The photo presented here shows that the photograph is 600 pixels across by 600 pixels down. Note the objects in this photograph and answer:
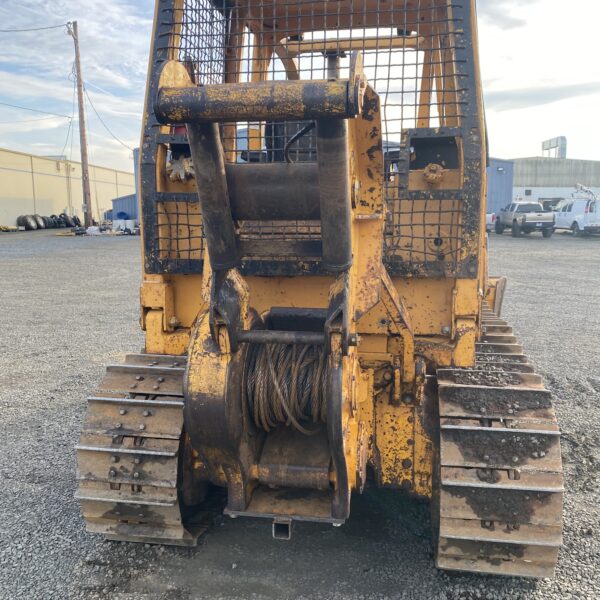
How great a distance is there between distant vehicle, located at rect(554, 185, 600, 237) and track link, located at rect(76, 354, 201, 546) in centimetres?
2863

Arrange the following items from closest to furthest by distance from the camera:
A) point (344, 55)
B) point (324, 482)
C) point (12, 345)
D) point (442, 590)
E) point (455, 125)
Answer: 1. point (324, 482)
2. point (442, 590)
3. point (455, 125)
4. point (344, 55)
5. point (12, 345)

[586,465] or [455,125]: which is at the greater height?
[455,125]

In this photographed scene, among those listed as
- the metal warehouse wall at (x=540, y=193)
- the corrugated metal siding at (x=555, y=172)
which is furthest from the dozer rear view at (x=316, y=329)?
the corrugated metal siding at (x=555, y=172)

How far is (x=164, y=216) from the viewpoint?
3252mm

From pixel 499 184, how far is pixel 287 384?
1437 inches

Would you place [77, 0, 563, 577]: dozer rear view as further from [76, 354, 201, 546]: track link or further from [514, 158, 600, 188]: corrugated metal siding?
[514, 158, 600, 188]: corrugated metal siding

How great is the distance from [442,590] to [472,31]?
2708 millimetres

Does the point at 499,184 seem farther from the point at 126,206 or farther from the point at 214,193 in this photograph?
the point at 214,193

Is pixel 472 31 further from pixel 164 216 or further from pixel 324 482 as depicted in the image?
pixel 324 482

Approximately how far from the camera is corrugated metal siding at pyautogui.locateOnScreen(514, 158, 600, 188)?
178 feet

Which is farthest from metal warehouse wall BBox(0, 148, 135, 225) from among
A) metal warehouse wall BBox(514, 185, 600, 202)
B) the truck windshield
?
metal warehouse wall BBox(514, 185, 600, 202)

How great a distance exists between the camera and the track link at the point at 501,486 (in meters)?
2.56

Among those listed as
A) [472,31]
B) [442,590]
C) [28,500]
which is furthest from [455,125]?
[28,500]

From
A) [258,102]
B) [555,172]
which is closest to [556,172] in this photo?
[555,172]
